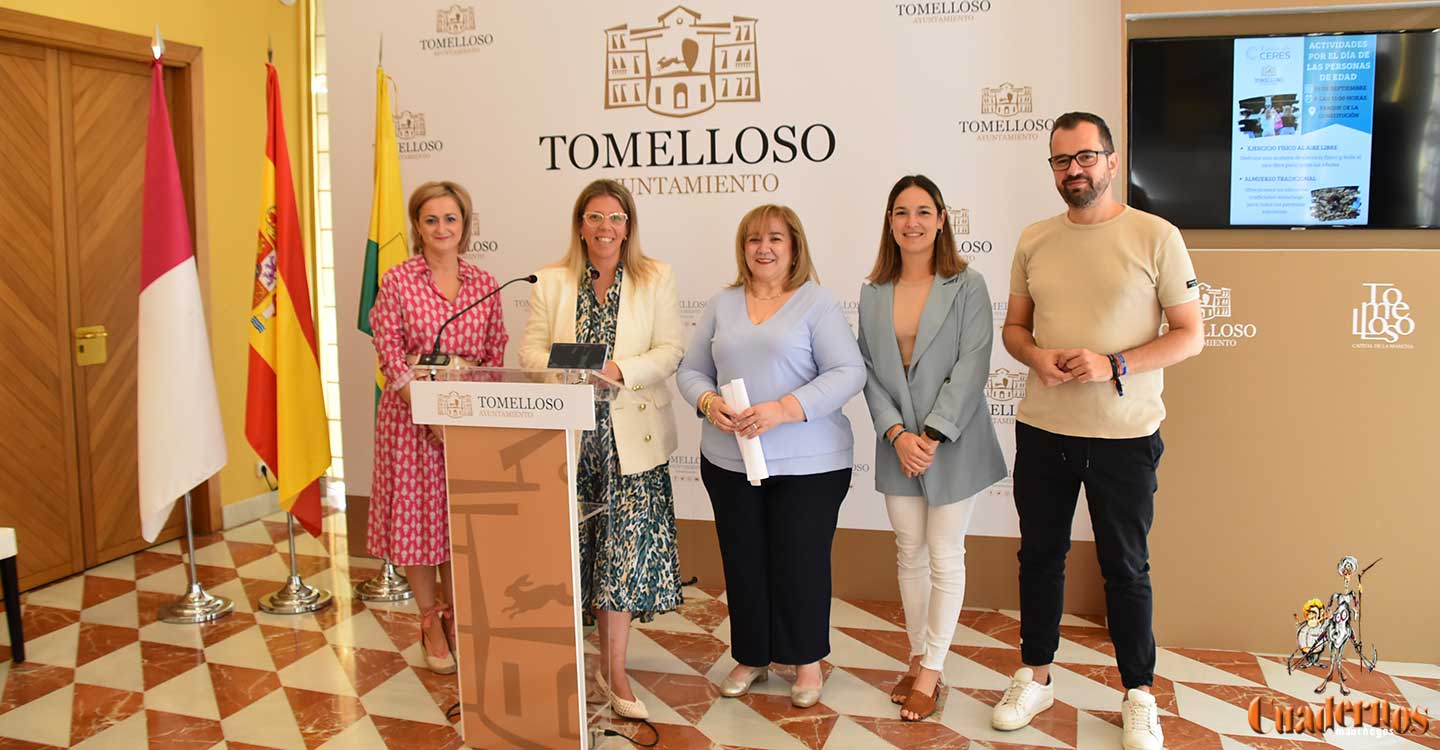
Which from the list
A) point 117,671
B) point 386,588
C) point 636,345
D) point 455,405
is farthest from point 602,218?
point 117,671

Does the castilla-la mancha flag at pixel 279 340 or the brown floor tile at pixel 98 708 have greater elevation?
the castilla-la mancha flag at pixel 279 340

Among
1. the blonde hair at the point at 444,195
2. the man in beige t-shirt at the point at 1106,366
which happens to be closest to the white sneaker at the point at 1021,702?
the man in beige t-shirt at the point at 1106,366

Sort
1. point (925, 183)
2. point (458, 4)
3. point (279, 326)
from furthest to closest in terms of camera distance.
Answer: point (458, 4)
point (279, 326)
point (925, 183)

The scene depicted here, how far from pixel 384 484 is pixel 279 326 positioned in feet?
3.39

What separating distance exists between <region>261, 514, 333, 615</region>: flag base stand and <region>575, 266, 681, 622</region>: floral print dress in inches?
67.3

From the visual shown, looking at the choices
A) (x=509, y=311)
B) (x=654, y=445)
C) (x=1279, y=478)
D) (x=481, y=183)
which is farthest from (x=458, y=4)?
(x=1279, y=478)

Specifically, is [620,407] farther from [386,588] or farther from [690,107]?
[386,588]

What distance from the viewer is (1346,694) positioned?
347 centimetres

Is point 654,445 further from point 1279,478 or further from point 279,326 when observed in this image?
point 1279,478

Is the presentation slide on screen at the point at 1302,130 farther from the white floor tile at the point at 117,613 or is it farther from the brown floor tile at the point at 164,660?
the white floor tile at the point at 117,613

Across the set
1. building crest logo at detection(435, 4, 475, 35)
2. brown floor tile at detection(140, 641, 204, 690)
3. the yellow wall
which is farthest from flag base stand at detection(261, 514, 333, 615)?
building crest logo at detection(435, 4, 475, 35)

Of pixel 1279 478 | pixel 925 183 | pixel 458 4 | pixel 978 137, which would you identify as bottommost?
pixel 1279 478

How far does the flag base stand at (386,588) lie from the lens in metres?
4.53

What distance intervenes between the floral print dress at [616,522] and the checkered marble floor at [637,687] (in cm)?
42
